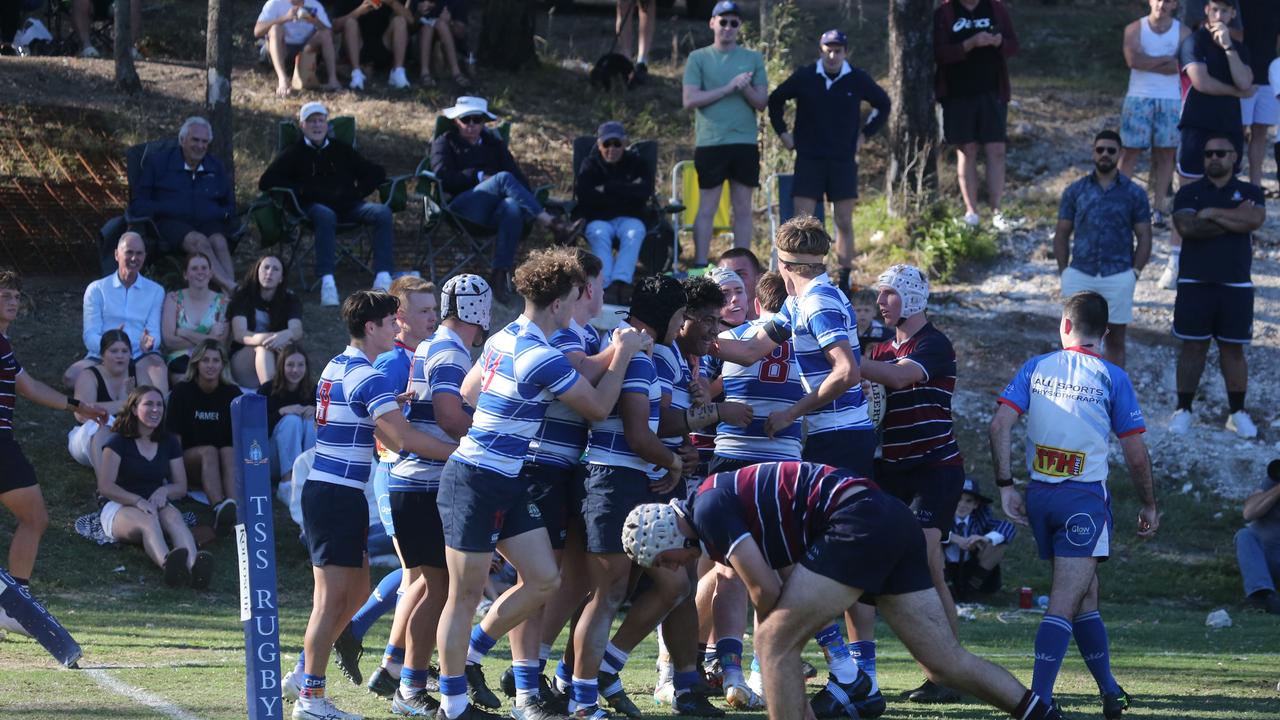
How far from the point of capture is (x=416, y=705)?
6.93m

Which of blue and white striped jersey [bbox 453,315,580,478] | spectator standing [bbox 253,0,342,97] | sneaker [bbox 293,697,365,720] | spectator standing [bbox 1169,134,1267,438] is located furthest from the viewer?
spectator standing [bbox 253,0,342,97]

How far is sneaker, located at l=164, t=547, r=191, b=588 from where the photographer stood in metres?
10.3

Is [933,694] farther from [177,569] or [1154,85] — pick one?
[1154,85]

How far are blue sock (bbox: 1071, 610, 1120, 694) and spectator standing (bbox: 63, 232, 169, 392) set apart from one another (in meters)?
7.20

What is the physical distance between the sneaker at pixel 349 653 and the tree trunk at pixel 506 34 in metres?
13.2

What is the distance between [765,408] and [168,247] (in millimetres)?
7117

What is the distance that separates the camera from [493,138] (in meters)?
14.3

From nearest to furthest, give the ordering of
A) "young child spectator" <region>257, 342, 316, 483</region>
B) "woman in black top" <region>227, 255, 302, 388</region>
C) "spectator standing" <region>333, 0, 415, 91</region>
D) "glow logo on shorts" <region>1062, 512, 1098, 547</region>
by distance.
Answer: "glow logo on shorts" <region>1062, 512, 1098, 547</region> < "young child spectator" <region>257, 342, 316, 483</region> < "woman in black top" <region>227, 255, 302, 388</region> < "spectator standing" <region>333, 0, 415, 91</region>

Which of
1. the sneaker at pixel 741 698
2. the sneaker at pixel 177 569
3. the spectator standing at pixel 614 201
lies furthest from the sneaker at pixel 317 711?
the spectator standing at pixel 614 201

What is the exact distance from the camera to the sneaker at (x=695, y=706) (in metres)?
7.13

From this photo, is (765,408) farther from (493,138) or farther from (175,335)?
(493,138)

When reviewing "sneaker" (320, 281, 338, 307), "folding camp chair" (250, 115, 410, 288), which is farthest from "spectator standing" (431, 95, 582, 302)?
"sneaker" (320, 281, 338, 307)

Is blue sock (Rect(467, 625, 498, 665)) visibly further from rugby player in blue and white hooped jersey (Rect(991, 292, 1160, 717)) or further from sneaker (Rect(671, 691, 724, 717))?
rugby player in blue and white hooped jersey (Rect(991, 292, 1160, 717))

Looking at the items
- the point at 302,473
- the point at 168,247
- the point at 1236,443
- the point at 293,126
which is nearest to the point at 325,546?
the point at 302,473
